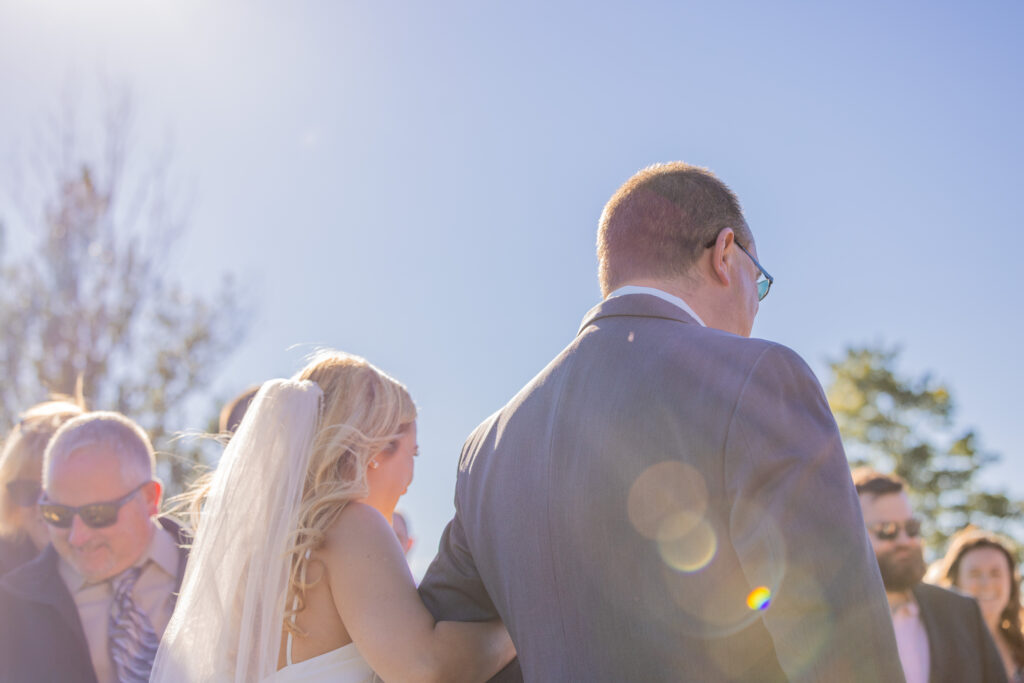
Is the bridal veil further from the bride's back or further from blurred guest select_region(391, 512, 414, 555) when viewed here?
blurred guest select_region(391, 512, 414, 555)

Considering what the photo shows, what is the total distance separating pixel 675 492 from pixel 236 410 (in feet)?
10.4

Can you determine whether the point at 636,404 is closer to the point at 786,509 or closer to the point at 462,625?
the point at 786,509

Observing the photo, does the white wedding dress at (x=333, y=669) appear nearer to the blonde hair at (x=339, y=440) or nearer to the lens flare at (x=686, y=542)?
the blonde hair at (x=339, y=440)

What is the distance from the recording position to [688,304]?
2.18 meters

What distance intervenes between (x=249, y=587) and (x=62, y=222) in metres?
15.1

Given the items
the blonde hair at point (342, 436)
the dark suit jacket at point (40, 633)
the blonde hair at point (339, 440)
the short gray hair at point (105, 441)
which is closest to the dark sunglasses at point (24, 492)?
the short gray hair at point (105, 441)

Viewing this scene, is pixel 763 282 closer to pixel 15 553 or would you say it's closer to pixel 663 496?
pixel 663 496

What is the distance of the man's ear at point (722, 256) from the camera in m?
2.24

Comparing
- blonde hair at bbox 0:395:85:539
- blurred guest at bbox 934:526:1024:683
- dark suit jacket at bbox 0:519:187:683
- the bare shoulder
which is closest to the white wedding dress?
the bare shoulder

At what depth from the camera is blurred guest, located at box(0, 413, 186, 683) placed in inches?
140

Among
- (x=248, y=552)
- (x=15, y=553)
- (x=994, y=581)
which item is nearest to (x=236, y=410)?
(x=15, y=553)

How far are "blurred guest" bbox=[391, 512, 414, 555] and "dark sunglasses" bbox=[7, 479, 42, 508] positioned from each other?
1.90 metres

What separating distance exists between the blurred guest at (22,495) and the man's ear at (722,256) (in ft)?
11.6

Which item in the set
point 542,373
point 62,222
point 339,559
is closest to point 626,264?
point 542,373
